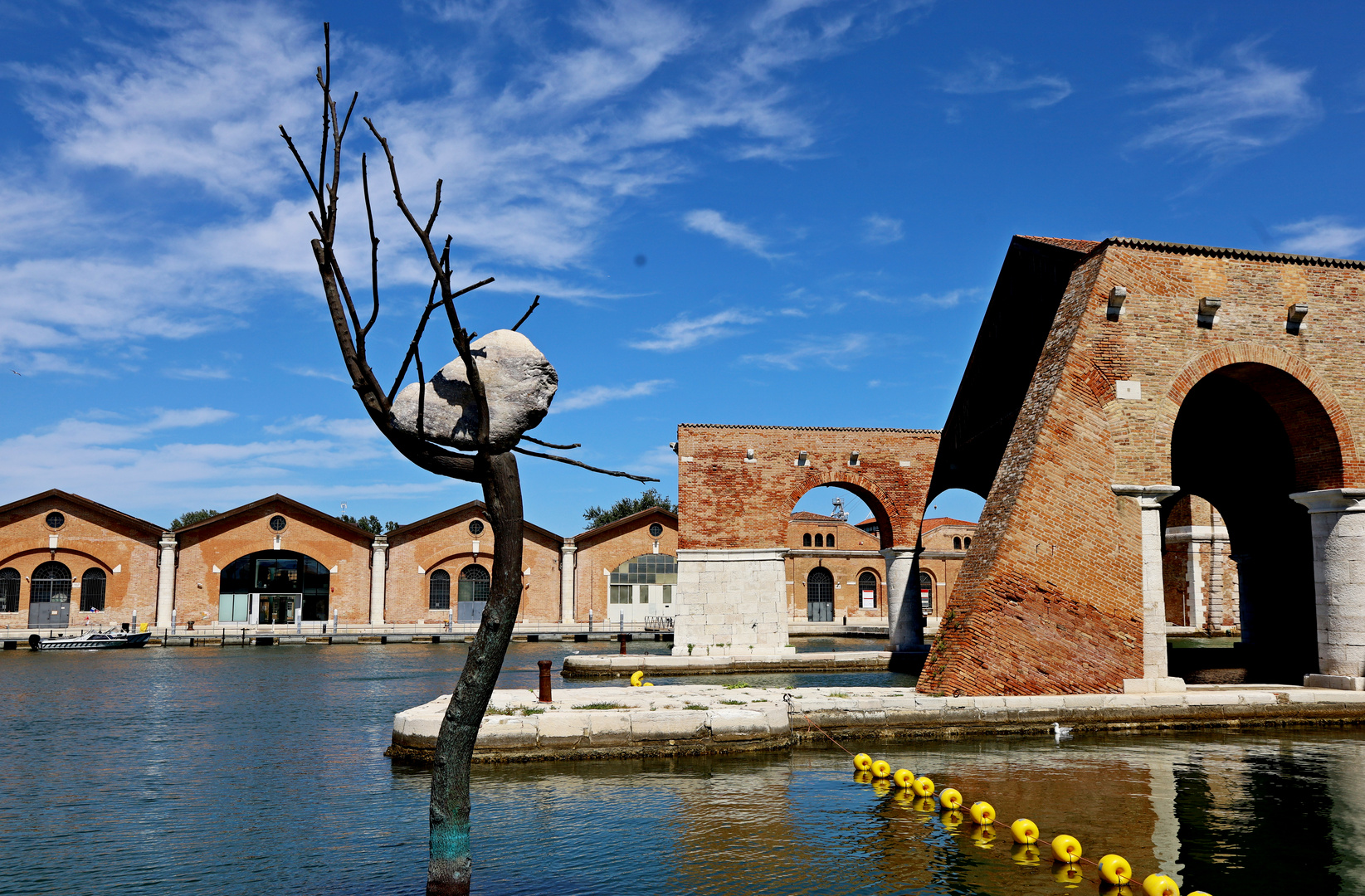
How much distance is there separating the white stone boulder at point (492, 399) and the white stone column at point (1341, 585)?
50.3 feet

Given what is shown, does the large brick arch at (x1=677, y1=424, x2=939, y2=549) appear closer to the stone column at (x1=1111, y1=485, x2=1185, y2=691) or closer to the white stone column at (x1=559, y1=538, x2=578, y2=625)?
the stone column at (x1=1111, y1=485, x2=1185, y2=691)

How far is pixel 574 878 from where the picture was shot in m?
7.24

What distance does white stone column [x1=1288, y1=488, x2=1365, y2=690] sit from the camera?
1540 centimetres

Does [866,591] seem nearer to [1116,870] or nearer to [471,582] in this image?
[471,582]

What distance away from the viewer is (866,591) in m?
54.2

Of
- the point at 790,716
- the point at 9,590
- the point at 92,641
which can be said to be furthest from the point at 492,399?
the point at 9,590

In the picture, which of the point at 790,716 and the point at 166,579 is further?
the point at 166,579

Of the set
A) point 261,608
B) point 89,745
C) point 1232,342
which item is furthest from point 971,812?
point 261,608

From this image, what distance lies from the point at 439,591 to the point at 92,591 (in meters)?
15.1

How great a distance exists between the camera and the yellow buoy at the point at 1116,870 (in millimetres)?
7177

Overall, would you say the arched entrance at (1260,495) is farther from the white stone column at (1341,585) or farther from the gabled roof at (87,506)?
the gabled roof at (87,506)

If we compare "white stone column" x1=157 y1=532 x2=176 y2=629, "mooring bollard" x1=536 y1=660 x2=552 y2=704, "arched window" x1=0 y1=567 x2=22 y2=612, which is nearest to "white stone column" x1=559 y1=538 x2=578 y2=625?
"white stone column" x1=157 y1=532 x2=176 y2=629

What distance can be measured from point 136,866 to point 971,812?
728 cm

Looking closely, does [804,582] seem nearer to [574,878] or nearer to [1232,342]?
[1232,342]
